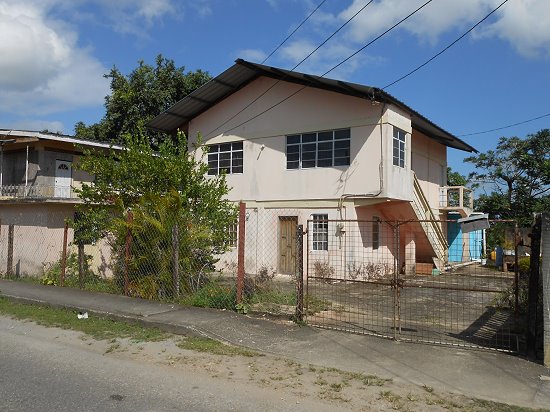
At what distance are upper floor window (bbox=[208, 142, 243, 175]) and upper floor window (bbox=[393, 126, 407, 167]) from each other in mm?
6189

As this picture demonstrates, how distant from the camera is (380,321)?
9008mm

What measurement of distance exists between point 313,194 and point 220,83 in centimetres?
584

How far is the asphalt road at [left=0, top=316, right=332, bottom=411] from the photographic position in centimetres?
473

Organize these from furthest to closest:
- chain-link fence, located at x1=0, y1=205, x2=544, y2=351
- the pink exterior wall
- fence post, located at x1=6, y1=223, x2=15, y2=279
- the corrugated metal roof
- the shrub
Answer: the pink exterior wall, the corrugated metal roof, fence post, located at x1=6, y1=223, x2=15, y2=279, the shrub, chain-link fence, located at x1=0, y1=205, x2=544, y2=351

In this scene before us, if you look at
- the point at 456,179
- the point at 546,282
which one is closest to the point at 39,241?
the point at 546,282

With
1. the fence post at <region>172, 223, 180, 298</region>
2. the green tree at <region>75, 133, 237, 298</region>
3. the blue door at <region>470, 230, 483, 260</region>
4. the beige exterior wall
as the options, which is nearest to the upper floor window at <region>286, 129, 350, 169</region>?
the beige exterior wall

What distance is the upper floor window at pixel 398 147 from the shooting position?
16922 mm

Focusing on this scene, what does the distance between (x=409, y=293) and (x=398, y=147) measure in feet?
19.4

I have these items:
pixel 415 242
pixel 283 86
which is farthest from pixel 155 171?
pixel 415 242

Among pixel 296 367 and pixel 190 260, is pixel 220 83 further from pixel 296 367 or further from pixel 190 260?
pixel 296 367

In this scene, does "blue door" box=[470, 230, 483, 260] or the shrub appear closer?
the shrub

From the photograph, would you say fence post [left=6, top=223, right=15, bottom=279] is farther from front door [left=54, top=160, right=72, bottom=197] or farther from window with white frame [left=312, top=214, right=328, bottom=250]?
window with white frame [left=312, top=214, right=328, bottom=250]

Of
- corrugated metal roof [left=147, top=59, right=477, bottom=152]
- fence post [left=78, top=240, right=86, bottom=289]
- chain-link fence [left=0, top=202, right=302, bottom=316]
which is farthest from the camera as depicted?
corrugated metal roof [left=147, top=59, right=477, bottom=152]

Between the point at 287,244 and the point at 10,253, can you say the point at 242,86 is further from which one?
the point at 10,253
